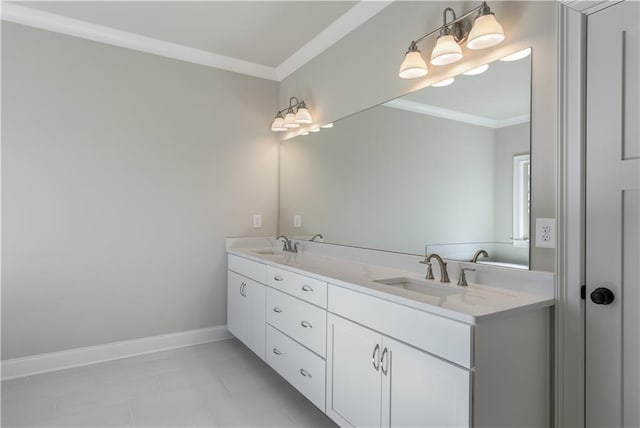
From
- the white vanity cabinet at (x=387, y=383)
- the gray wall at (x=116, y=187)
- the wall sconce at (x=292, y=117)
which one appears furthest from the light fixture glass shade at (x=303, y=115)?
the white vanity cabinet at (x=387, y=383)

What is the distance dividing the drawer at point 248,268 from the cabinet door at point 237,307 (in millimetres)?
57

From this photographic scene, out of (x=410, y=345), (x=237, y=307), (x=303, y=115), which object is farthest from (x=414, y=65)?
(x=237, y=307)

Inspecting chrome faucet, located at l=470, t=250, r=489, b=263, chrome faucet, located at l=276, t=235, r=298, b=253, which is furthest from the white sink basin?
chrome faucet, located at l=276, t=235, r=298, b=253

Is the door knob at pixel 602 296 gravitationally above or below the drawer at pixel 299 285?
above

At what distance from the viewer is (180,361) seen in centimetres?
296

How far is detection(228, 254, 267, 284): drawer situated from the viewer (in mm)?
2746

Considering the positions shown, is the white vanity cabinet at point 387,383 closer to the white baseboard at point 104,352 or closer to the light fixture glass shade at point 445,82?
the light fixture glass shade at point 445,82

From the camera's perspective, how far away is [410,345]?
1520 millimetres

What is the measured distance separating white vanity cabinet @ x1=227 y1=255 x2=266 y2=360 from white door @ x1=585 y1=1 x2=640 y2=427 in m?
1.91

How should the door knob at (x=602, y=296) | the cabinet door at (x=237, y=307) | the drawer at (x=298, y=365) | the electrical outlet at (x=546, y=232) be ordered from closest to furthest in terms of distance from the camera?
1. the door knob at (x=602, y=296)
2. the electrical outlet at (x=546, y=232)
3. the drawer at (x=298, y=365)
4. the cabinet door at (x=237, y=307)

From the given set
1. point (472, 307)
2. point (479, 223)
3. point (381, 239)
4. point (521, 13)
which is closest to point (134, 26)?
point (381, 239)

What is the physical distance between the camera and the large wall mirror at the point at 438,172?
5.70ft

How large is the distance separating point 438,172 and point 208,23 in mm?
1991

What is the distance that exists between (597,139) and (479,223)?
0.60 m
